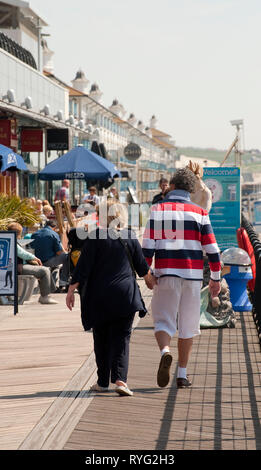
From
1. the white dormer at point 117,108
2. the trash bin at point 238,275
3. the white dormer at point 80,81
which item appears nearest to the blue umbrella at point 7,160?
the trash bin at point 238,275

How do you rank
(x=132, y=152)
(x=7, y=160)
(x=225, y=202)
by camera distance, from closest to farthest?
(x=7, y=160), (x=225, y=202), (x=132, y=152)

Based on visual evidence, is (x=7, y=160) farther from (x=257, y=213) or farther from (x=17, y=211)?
(x=257, y=213)

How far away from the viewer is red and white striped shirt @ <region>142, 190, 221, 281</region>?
281 inches

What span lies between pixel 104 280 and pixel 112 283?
0.22ft

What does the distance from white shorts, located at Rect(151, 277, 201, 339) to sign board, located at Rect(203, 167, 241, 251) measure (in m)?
9.39

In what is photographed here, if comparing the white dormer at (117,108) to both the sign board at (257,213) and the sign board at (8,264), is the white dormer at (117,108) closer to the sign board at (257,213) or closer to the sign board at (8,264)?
the sign board at (257,213)

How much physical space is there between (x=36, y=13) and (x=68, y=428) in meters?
35.8

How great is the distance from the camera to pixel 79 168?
64.7ft

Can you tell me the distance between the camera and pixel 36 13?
39.8 meters

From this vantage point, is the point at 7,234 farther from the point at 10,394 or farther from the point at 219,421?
the point at 219,421

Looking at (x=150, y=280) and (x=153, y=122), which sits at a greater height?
(x=153, y=122)

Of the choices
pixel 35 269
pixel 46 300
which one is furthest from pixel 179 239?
pixel 46 300

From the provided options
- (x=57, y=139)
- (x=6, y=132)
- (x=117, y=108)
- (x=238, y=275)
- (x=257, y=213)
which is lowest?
(x=238, y=275)

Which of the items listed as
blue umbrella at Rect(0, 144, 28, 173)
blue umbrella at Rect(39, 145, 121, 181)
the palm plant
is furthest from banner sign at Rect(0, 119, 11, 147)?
the palm plant
